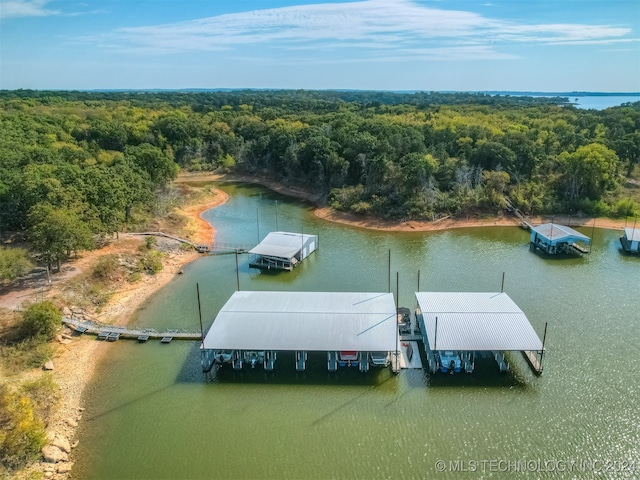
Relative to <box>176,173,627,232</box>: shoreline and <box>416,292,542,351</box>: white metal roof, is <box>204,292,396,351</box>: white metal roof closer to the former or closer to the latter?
<box>416,292,542,351</box>: white metal roof

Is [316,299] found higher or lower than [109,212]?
lower

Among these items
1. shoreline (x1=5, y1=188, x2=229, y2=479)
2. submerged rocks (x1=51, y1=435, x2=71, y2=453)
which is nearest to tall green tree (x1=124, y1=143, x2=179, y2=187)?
shoreline (x1=5, y1=188, x2=229, y2=479)

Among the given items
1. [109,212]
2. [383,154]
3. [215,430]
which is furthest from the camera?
[383,154]

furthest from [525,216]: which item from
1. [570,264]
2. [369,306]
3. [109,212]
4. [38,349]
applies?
[38,349]

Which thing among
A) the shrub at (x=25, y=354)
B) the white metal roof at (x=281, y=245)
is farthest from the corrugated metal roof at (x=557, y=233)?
the shrub at (x=25, y=354)

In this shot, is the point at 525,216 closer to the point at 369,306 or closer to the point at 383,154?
the point at 383,154

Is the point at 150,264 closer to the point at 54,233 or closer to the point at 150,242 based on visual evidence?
the point at 150,242

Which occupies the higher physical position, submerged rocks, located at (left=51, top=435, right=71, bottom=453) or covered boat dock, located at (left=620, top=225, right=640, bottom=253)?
covered boat dock, located at (left=620, top=225, right=640, bottom=253)
